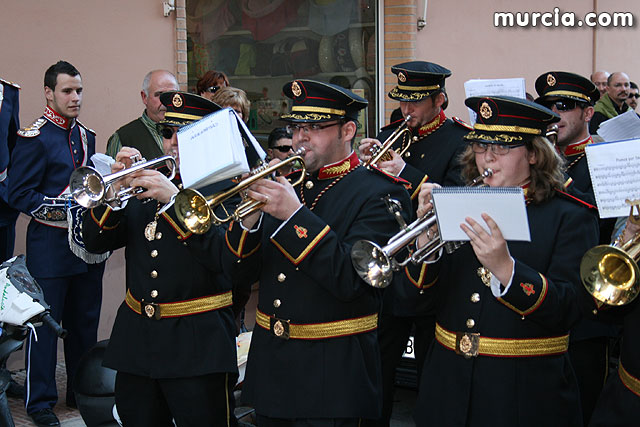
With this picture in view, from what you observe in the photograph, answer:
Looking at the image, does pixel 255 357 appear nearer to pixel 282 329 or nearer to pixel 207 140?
pixel 282 329

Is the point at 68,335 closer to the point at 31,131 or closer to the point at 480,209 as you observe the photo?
the point at 31,131

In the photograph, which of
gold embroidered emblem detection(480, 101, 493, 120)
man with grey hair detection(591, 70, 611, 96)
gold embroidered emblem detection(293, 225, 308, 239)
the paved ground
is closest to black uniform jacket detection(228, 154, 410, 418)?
gold embroidered emblem detection(293, 225, 308, 239)

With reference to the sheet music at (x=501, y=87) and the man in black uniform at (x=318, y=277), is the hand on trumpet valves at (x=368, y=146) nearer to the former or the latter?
the sheet music at (x=501, y=87)

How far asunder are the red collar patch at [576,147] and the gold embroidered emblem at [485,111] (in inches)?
59.0

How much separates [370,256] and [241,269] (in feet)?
2.08

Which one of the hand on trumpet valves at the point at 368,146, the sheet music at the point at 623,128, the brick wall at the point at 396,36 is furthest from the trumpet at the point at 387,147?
the brick wall at the point at 396,36

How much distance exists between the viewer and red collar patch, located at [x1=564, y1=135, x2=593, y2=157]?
447 centimetres

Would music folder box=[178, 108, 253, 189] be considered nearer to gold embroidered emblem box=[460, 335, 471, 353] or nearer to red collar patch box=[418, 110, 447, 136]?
gold embroidered emblem box=[460, 335, 471, 353]

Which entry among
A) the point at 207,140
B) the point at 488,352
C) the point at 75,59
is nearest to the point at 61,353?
the point at 75,59

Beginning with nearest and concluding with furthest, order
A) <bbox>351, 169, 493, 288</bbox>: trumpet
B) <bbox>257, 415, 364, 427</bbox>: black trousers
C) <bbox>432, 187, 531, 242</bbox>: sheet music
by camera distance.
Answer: <bbox>432, 187, 531, 242</bbox>: sheet music
<bbox>351, 169, 493, 288</bbox>: trumpet
<bbox>257, 415, 364, 427</bbox>: black trousers

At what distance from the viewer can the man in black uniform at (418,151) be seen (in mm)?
4328

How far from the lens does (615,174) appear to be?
2818 millimetres

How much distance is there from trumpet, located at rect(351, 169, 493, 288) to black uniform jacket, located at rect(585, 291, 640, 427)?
0.59 m

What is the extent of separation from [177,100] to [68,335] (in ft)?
8.25
